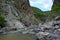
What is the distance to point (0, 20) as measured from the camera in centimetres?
7094

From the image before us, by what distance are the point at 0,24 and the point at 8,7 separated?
85.7 feet

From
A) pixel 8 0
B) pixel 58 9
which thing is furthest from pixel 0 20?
pixel 8 0

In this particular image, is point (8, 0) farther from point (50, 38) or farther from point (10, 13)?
point (50, 38)

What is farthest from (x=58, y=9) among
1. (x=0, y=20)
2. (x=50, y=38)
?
(x=50, y=38)

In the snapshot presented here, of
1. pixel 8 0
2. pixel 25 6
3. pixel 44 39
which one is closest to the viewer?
pixel 44 39

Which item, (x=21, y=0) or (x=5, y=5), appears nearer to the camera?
(x=5, y=5)

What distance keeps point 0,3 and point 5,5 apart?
2.56m

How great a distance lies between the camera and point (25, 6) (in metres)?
130

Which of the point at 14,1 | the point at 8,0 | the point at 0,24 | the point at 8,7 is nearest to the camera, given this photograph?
the point at 0,24

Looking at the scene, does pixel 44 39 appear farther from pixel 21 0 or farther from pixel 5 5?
pixel 21 0

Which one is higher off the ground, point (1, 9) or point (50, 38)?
point (50, 38)

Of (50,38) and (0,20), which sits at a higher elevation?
(50,38)

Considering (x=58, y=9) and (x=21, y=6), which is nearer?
(x=58, y=9)

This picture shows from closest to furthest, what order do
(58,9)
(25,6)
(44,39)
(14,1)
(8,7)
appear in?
1. (44,39)
2. (58,9)
3. (8,7)
4. (14,1)
5. (25,6)
